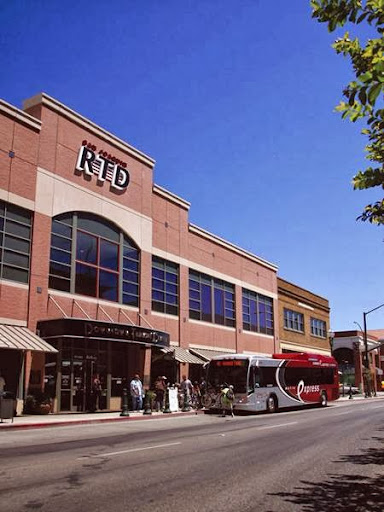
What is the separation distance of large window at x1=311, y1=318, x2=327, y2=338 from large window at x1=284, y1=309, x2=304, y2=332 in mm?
3469

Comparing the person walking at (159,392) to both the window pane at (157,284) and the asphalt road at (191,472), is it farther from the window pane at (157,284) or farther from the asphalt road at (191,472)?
the asphalt road at (191,472)

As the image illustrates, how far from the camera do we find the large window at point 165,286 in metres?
32.8

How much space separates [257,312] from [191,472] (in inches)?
1479

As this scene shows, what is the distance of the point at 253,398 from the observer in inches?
1015

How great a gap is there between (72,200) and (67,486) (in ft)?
67.1

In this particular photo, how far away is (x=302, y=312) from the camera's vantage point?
55906mm

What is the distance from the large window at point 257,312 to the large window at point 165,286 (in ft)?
35.4

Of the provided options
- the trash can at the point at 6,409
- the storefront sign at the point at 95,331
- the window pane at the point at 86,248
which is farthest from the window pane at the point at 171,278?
the trash can at the point at 6,409

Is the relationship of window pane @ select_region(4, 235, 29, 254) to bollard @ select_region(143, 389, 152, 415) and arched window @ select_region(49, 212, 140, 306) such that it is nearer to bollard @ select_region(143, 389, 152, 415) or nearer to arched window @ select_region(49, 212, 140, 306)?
arched window @ select_region(49, 212, 140, 306)

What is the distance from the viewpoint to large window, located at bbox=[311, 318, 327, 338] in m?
58.6

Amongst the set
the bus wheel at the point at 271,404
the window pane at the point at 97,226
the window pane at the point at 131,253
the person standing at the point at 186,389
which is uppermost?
the window pane at the point at 97,226

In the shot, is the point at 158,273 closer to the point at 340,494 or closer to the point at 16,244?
the point at 16,244

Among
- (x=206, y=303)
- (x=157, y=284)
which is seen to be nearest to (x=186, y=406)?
(x=157, y=284)

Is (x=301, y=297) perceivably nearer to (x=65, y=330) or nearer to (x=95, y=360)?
(x=95, y=360)
